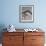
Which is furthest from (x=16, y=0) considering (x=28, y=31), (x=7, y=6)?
(x=28, y=31)

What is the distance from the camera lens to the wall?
397 centimetres

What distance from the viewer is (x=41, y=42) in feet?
11.6

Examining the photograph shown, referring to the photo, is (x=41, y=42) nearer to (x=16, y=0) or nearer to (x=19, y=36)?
(x=19, y=36)

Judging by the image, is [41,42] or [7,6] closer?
[41,42]

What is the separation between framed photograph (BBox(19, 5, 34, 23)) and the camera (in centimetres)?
397

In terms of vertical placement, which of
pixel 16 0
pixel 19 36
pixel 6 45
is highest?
pixel 16 0

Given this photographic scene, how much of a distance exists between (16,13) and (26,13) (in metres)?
0.31

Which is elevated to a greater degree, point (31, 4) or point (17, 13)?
point (31, 4)

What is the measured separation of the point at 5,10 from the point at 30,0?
2.74 ft

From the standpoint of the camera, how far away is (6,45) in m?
3.53

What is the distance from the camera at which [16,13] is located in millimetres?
3992

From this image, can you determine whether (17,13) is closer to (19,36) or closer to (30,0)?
(30,0)

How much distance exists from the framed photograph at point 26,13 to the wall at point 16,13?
0.31 feet

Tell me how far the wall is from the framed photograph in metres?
0.09
